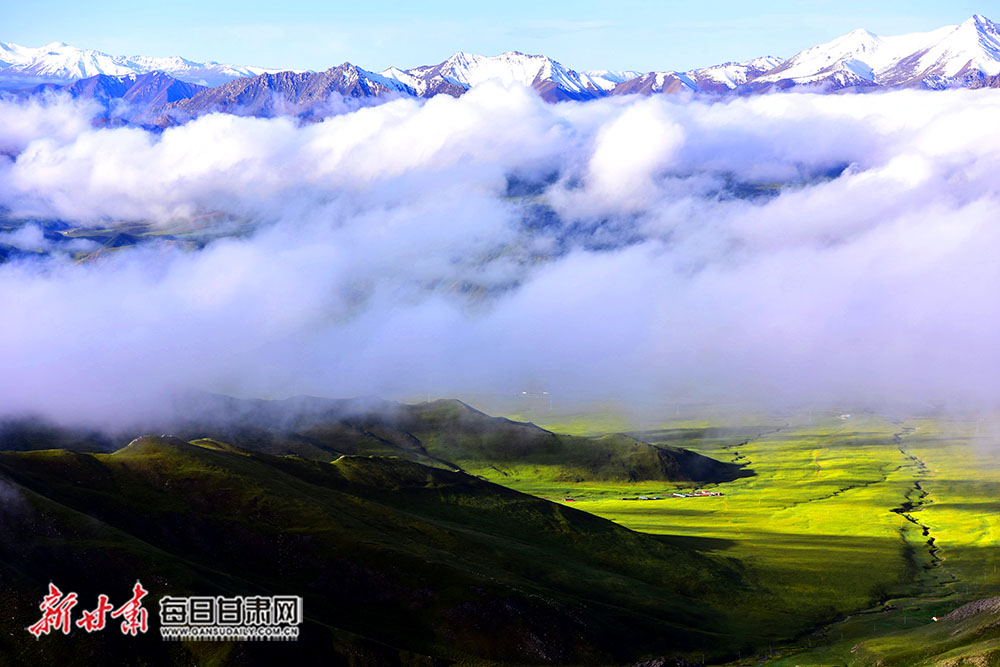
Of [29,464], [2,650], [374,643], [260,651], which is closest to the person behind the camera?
[2,650]

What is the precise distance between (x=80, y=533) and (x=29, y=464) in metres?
42.4

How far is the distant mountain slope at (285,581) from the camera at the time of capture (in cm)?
13400

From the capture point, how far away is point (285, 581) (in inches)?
6521

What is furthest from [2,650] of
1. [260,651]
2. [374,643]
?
[374,643]

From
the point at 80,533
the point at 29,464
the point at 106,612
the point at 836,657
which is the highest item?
the point at 29,464

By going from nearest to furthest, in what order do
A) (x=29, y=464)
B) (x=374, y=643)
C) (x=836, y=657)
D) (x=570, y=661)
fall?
(x=374, y=643), (x=570, y=661), (x=836, y=657), (x=29, y=464)

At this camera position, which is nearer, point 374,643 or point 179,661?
point 179,661

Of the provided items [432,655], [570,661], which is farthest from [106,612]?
[570,661]

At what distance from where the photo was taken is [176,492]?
627ft

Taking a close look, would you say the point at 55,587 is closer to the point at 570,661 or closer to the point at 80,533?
the point at 80,533

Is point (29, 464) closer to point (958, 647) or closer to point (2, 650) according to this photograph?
→ point (2, 650)

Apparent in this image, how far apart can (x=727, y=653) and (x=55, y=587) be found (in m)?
119

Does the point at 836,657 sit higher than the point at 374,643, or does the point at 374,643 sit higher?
the point at 374,643

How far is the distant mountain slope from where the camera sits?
134000mm
